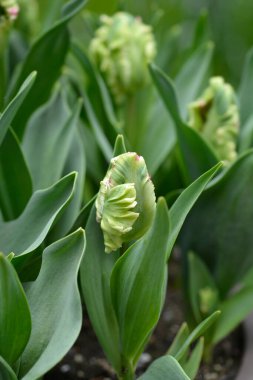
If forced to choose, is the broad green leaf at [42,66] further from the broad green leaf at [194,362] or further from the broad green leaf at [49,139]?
the broad green leaf at [194,362]

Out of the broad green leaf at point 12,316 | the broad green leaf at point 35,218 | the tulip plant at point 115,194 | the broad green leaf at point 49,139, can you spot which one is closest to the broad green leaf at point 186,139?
the tulip plant at point 115,194

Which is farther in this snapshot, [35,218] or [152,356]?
[152,356]

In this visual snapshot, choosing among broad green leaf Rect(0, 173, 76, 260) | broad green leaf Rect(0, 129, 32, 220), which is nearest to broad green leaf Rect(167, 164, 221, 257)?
broad green leaf Rect(0, 173, 76, 260)

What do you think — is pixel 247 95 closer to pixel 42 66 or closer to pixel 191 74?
pixel 191 74

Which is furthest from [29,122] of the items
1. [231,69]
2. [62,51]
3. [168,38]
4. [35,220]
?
[231,69]

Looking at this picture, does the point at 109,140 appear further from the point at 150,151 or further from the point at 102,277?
the point at 102,277

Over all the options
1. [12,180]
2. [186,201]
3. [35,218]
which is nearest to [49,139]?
[12,180]

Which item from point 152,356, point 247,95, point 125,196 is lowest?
point 152,356
